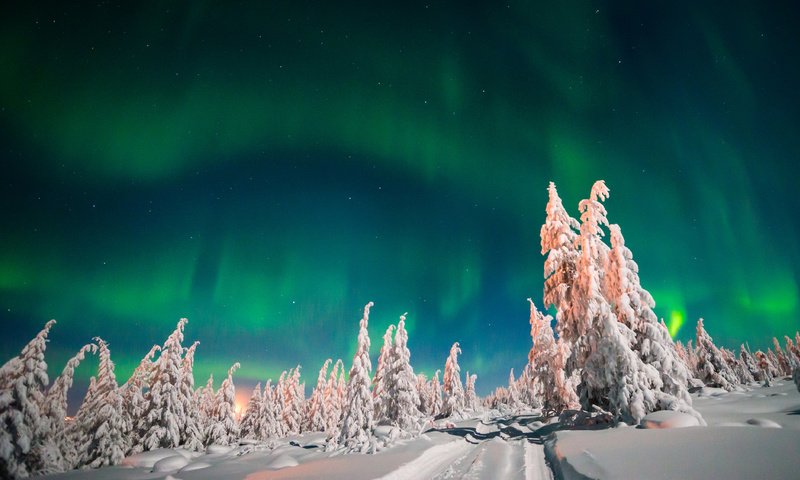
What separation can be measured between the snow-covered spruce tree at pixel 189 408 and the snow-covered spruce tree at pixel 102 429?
4392mm

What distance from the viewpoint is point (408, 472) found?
43.7 feet

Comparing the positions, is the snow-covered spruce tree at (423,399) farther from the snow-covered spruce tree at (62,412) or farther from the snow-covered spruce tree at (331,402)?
the snow-covered spruce tree at (62,412)

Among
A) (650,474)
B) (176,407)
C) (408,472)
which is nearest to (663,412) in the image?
(650,474)

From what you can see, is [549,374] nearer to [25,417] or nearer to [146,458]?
[146,458]

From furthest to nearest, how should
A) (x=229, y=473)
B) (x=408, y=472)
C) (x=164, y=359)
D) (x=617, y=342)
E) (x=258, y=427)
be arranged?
1. (x=258, y=427)
2. (x=164, y=359)
3. (x=617, y=342)
4. (x=229, y=473)
5. (x=408, y=472)

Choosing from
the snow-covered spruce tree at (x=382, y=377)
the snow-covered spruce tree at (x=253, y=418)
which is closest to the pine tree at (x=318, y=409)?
the snow-covered spruce tree at (x=253, y=418)

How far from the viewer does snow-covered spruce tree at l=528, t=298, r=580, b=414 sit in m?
27.8

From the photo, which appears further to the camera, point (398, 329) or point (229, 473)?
point (398, 329)

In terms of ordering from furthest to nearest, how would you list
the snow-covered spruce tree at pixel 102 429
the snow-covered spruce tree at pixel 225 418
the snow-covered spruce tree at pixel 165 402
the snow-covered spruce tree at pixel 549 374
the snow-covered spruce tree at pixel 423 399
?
the snow-covered spruce tree at pixel 423 399 < the snow-covered spruce tree at pixel 225 418 < the snow-covered spruce tree at pixel 549 374 < the snow-covered spruce tree at pixel 165 402 < the snow-covered spruce tree at pixel 102 429

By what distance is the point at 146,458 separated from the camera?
22.5 meters

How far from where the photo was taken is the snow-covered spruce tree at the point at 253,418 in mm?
47031

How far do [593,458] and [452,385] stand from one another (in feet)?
150

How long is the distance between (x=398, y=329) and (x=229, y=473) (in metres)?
21.4

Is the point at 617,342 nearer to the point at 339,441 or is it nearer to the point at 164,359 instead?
the point at 339,441
